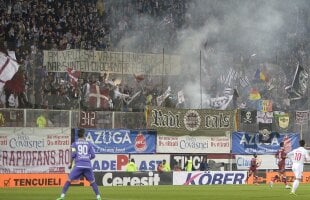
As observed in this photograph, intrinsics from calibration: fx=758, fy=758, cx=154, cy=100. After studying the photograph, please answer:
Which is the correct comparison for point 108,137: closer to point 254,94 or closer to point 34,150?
point 34,150

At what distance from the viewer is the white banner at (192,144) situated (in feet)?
138

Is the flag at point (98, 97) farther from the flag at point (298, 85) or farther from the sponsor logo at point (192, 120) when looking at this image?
the flag at point (298, 85)

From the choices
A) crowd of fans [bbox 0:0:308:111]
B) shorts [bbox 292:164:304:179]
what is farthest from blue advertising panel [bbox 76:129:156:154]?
shorts [bbox 292:164:304:179]

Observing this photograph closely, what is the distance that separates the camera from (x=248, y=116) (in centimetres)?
4206

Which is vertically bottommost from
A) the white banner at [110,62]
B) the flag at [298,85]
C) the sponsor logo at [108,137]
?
the sponsor logo at [108,137]

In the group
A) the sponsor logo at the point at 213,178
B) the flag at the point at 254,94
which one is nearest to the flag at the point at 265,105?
the flag at the point at 254,94

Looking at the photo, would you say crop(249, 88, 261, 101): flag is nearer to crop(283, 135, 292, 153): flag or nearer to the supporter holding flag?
the supporter holding flag

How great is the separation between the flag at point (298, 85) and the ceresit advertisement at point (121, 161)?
8.25m

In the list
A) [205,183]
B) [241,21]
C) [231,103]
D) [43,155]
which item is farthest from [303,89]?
[43,155]

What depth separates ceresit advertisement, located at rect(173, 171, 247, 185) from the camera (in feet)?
135

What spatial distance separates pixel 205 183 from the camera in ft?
137

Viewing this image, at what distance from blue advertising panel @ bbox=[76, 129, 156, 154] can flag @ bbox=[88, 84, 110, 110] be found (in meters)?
1.49

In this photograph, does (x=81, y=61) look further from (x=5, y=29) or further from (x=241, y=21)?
(x=241, y=21)

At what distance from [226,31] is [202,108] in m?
11.5
